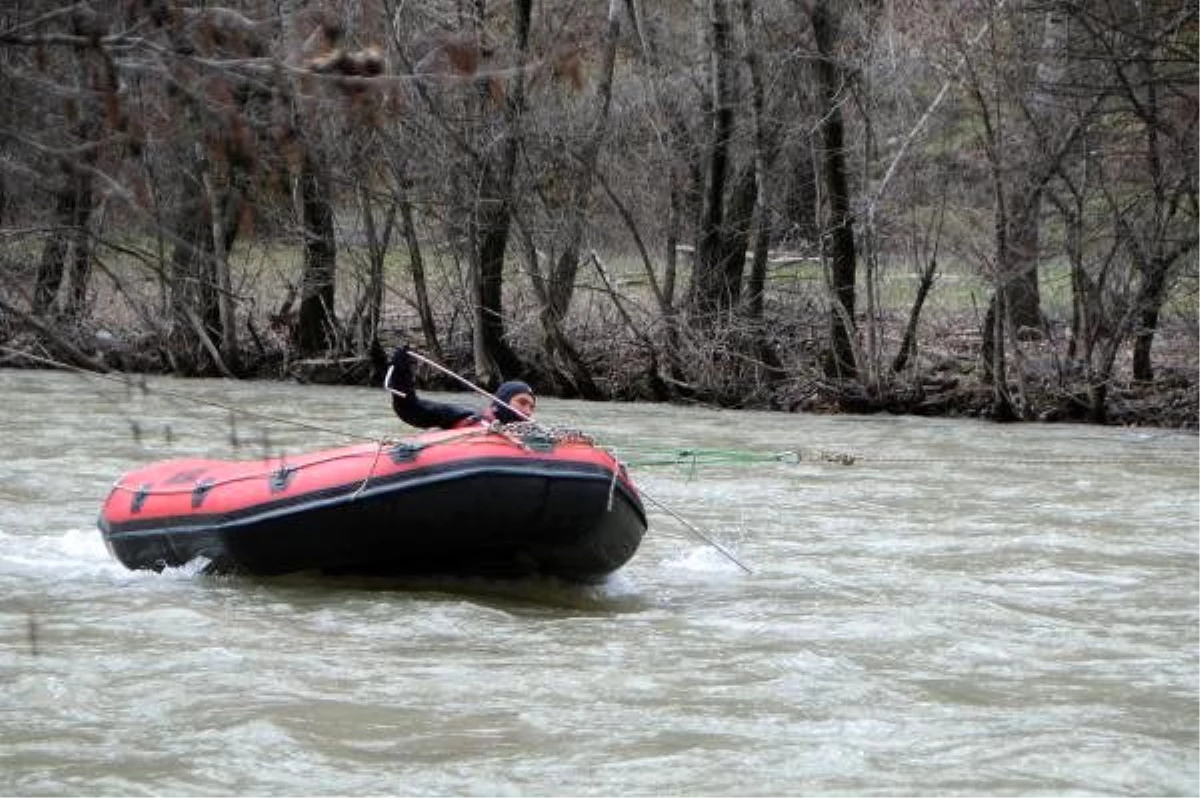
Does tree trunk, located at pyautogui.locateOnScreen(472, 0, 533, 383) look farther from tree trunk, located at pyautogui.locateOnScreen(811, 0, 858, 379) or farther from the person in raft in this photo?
the person in raft

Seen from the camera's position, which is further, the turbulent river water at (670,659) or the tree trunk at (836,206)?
the tree trunk at (836,206)

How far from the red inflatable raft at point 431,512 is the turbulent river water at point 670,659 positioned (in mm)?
164

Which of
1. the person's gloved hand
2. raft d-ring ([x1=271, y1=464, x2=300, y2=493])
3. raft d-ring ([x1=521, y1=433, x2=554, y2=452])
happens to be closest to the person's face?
the person's gloved hand

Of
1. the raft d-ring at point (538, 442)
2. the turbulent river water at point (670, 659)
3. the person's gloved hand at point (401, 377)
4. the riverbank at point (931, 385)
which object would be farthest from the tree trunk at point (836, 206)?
the raft d-ring at point (538, 442)

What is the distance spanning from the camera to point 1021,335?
54.9 ft

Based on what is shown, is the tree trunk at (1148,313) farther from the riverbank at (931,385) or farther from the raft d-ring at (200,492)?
the raft d-ring at (200,492)

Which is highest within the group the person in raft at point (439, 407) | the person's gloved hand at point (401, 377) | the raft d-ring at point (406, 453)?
the person's gloved hand at point (401, 377)

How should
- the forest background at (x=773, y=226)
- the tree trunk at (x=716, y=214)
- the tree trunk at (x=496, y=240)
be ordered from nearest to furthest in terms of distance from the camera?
the forest background at (x=773, y=226) → the tree trunk at (x=496, y=240) → the tree trunk at (x=716, y=214)

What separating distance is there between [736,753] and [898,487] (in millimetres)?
6783

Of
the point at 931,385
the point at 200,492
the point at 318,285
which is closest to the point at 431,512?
the point at 200,492

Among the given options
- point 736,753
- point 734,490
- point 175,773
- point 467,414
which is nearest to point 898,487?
point 734,490

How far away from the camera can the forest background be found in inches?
615

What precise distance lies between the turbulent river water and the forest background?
4.24m

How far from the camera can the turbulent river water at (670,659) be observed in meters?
5.45
